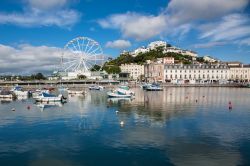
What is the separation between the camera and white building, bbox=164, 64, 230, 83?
144 m

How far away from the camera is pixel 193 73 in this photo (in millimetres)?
146000

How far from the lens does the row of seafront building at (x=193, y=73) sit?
144 metres

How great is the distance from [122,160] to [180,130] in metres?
9.44

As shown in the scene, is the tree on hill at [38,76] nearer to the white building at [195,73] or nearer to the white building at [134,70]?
the white building at [134,70]

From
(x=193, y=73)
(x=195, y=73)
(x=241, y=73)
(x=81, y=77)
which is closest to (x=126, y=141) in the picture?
(x=81, y=77)

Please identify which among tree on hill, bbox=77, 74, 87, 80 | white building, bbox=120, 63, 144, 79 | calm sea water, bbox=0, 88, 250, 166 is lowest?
calm sea water, bbox=0, 88, 250, 166

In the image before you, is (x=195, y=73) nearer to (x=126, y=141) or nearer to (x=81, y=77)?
(x=81, y=77)

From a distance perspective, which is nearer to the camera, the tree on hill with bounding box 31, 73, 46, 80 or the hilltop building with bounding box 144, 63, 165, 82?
the hilltop building with bounding box 144, 63, 165, 82

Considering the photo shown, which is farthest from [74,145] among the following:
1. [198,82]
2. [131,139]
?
[198,82]

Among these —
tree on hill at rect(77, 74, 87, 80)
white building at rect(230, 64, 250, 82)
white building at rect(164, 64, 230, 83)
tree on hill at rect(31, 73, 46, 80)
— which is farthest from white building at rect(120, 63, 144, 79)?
white building at rect(230, 64, 250, 82)

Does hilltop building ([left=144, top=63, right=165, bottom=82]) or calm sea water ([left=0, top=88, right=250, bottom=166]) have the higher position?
hilltop building ([left=144, top=63, right=165, bottom=82])

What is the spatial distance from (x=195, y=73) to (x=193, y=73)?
1.03 meters

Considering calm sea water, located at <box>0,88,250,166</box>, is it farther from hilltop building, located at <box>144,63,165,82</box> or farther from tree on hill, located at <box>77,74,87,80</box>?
hilltop building, located at <box>144,63,165,82</box>

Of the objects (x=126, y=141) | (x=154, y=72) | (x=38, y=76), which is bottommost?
(x=126, y=141)
